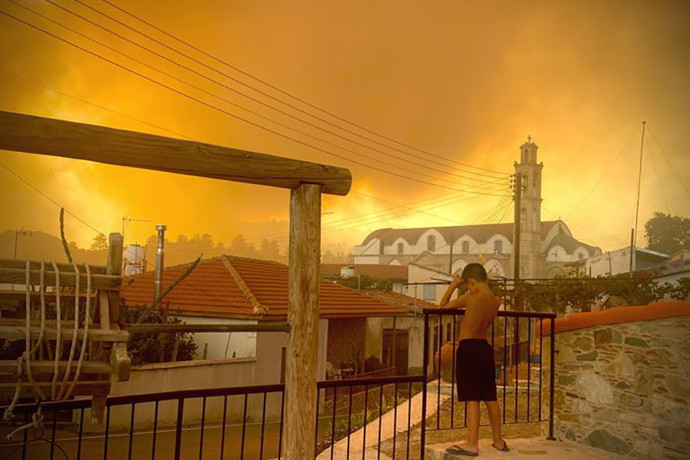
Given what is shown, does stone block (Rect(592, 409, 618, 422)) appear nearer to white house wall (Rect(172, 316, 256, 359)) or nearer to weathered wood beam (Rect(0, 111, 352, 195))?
weathered wood beam (Rect(0, 111, 352, 195))

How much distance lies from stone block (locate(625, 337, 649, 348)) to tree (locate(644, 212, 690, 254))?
27273 mm

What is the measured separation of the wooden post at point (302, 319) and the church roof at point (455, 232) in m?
40.4

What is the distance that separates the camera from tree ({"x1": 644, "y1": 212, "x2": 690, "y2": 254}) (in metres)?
28.2

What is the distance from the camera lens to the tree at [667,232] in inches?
1110

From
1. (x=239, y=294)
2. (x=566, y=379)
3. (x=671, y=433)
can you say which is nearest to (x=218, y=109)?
(x=239, y=294)

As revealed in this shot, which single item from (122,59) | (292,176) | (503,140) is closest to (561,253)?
(503,140)

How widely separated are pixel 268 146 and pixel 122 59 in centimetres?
1481

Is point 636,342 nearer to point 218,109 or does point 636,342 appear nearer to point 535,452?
point 535,452

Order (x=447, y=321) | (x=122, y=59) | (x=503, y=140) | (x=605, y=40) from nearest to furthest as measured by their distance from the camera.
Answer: (x=447, y=321) < (x=605, y=40) < (x=122, y=59) < (x=503, y=140)

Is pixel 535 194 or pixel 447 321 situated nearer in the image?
pixel 447 321

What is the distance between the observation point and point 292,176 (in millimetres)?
2486

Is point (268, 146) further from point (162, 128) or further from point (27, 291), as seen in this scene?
point (27, 291)

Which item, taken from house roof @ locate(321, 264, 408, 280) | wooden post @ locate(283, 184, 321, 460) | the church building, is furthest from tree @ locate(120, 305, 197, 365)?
house roof @ locate(321, 264, 408, 280)

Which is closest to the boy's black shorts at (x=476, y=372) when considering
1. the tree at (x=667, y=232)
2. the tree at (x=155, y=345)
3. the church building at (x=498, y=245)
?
the tree at (x=155, y=345)
